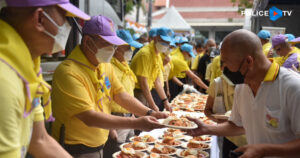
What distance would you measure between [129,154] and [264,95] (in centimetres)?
139

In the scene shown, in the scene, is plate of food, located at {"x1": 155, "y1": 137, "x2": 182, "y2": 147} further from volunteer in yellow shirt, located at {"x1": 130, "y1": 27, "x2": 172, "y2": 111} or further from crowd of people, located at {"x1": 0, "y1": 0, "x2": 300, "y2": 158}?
volunteer in yellow shirt, located at {"x1": 130, "y1": 27, "x2": 172, "y2": 111}

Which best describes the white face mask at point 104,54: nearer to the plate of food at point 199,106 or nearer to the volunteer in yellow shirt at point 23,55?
the volunteer in yellow shirt at point 23,55

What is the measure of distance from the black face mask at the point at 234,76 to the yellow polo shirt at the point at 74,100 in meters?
1.01

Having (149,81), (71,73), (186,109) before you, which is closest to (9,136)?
(71,73)

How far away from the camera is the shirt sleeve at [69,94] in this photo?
2.13 meters

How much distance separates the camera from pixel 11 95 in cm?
104

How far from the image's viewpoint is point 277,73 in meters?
1.85

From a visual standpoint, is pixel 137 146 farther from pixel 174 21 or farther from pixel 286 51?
pixel 174 21

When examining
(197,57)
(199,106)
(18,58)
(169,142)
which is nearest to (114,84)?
(169,142)

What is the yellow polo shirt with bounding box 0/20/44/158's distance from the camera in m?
1.03

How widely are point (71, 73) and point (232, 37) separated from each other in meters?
1.17

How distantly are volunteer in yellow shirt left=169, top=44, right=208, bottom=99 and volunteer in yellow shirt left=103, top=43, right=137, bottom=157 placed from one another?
119 inches

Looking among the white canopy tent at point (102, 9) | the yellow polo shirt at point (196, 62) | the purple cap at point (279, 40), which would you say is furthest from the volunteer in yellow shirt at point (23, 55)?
the yellow polo shirt at point (196, 62)

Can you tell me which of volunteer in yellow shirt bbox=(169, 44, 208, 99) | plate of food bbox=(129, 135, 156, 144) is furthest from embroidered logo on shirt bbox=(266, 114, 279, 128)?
volunteer in yellow shirt bbox=(169, 44, 208, 99)
